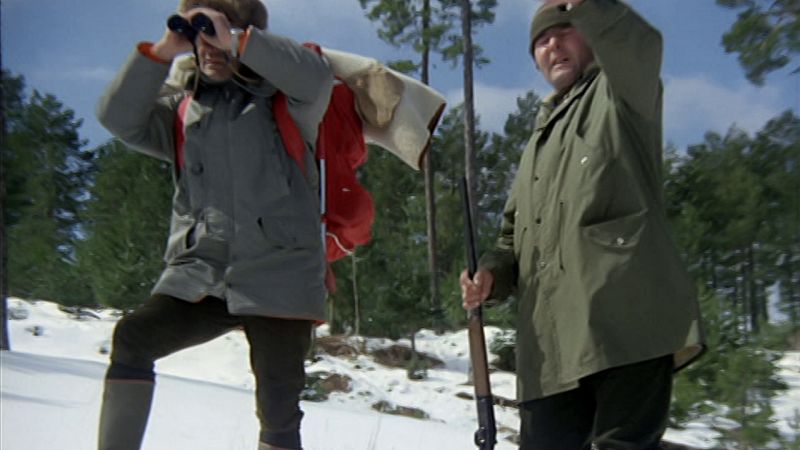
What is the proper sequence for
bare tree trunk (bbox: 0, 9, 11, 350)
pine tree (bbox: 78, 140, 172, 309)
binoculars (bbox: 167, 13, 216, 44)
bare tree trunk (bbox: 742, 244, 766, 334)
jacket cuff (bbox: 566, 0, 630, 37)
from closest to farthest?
jacket cuff (bbox: 566, 0, 630, 37)
binoculars (bbox: 167, 13, 216, 44)
bare tree trunk (bbox: 742, 244, 766, 334)
bare tree trunk (bbox: 0, 9, 11, 350)
pine tree (bbox: 78, 140, 172, 309)

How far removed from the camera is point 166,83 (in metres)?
1.96

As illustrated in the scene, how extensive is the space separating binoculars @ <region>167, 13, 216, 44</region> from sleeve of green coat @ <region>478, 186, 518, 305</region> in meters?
0.80

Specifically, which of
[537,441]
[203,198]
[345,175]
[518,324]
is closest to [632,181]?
[518,324]

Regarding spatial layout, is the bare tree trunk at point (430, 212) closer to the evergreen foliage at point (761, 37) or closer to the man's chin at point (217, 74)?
the evergreen foliage at point (761, 37)

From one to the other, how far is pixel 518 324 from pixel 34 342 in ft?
36.1

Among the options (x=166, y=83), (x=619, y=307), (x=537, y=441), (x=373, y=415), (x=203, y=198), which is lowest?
(x=373, y=415)

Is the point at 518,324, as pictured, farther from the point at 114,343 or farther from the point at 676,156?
the point at 676,156

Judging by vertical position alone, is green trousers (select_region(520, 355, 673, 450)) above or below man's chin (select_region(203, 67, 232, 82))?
below

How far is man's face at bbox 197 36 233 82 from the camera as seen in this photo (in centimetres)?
177

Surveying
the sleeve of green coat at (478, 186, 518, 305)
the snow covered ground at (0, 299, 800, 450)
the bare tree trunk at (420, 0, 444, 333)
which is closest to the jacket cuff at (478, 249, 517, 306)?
the sleeve of green coat at (478, 186, 518, 305)

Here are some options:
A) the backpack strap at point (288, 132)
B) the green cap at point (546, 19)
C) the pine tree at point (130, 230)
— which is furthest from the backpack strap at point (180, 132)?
the pine tree at point (130, 230)

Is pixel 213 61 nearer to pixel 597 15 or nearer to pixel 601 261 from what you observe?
pixel 597 15

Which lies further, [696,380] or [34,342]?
[34,342]

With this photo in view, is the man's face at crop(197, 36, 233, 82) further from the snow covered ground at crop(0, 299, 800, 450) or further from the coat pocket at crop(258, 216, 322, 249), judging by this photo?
the snow covered ground at crop(0, 299, 800, 450)
